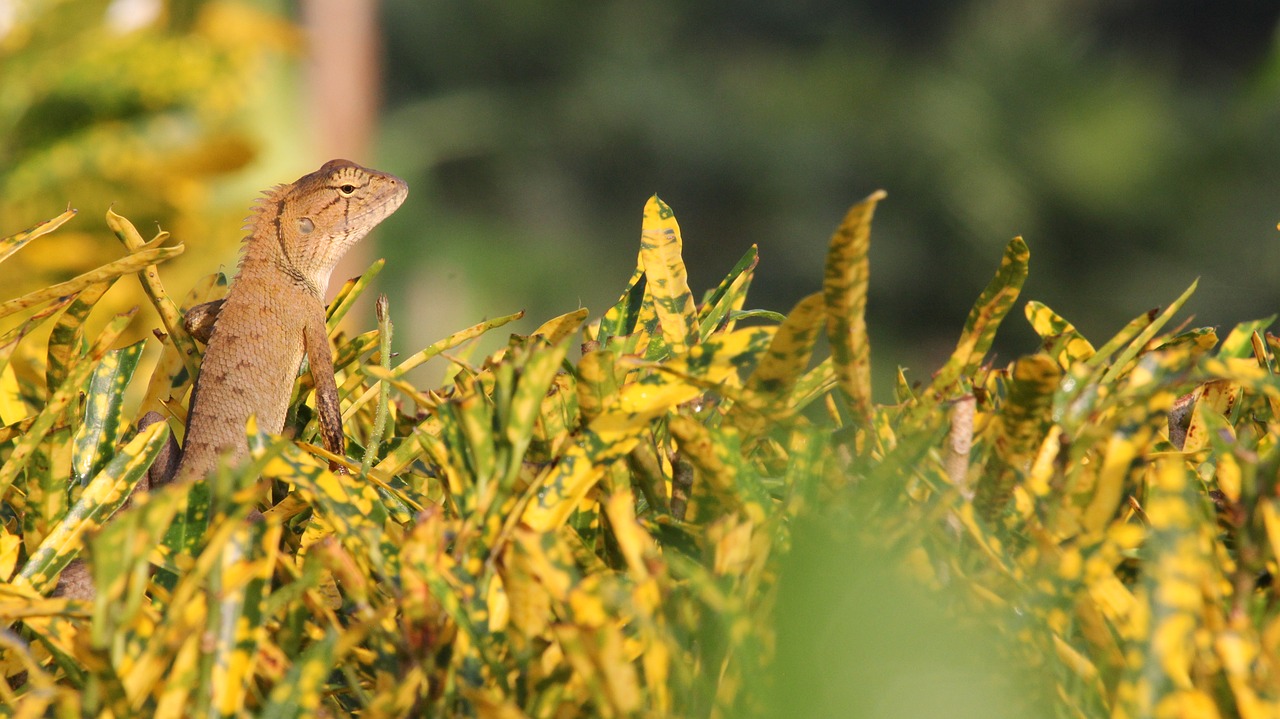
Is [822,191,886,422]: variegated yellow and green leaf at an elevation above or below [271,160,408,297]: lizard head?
below

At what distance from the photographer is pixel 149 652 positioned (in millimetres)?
696

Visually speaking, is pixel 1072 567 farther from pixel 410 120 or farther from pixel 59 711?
pixel 410 120

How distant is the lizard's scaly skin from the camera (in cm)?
167

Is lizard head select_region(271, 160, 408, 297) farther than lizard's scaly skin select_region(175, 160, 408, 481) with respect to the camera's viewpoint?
Yes

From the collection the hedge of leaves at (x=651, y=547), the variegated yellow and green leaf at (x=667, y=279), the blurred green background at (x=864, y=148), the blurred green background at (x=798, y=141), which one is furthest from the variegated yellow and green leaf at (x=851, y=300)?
the blurred green background at (x=864, y=148)

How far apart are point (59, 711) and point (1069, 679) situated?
26.2 inches

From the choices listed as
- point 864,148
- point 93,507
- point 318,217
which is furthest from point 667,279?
point 864,148

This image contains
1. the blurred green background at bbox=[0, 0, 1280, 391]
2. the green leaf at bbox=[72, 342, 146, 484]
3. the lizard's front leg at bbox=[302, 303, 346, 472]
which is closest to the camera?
the green leaf at bbox=[72, 342, 146, 484]

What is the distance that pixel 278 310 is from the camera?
2.08 m

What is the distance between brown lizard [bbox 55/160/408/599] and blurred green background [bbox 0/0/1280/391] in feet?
11.1

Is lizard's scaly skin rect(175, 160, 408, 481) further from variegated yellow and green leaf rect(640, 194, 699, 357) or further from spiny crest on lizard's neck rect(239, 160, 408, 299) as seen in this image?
variegated yellow and green leaf rect(640, 194, 699, 357)

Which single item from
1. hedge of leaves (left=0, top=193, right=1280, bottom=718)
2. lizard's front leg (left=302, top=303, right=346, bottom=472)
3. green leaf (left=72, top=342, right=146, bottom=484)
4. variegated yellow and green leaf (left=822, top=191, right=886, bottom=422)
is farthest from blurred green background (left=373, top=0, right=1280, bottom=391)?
variegated yellow and green leaf (left=822, top=191, right=886, bottom=422)

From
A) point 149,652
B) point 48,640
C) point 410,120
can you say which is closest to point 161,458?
point 48,640

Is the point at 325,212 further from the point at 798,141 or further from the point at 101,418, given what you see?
the point at 798,141
